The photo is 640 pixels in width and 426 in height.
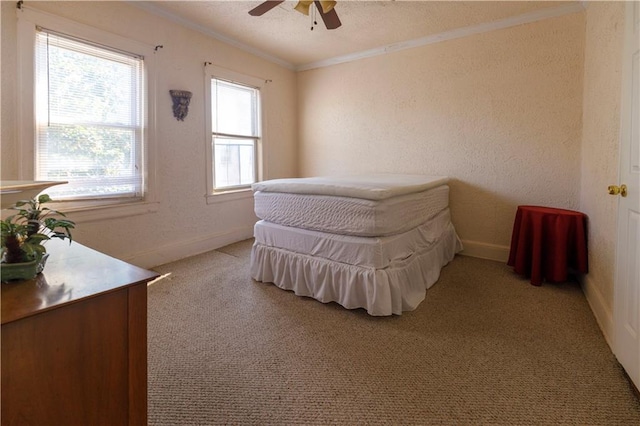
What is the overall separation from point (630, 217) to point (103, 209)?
3632mm

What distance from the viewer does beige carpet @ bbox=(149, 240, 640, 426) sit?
52.4 inches

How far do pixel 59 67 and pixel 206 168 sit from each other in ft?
4.97

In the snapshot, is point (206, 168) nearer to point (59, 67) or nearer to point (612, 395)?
point (59, 67)

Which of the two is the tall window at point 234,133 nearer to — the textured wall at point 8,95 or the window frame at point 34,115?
the window frame at point 34,115

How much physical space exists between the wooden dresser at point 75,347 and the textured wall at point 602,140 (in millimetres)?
2420

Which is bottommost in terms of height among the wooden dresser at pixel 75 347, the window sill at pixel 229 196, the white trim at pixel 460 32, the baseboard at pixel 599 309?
the baseboard at pixel 599 309

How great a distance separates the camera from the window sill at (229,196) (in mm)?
3725

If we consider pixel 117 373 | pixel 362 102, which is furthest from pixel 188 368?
pixel 362 102

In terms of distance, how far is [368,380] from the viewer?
1.52m

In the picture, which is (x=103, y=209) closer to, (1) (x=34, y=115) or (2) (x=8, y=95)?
(1) (x=34, y=115)

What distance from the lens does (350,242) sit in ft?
7.11

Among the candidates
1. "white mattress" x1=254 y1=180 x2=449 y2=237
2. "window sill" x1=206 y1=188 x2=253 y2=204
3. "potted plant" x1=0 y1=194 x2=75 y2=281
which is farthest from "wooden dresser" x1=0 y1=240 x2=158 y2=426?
"window sill" x1=206 y1=188 x2=253 y2=204

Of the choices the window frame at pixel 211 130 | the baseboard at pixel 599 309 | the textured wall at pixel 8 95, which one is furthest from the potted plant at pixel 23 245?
the window frame at pixel 211 130

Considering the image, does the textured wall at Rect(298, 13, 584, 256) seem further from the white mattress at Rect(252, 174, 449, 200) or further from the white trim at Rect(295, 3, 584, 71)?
the white mattress at Rect(252, 174, 449, 200)
